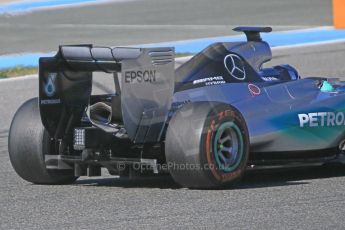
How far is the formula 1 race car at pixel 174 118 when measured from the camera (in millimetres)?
7609

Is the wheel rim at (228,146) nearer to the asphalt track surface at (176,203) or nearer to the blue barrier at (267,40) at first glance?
the asphalt track surface at (176,203)

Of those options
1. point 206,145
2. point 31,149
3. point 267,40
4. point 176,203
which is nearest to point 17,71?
point 267,40

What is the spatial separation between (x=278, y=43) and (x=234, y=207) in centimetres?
1162

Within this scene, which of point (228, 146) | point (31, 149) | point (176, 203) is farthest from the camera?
point (31, 149)

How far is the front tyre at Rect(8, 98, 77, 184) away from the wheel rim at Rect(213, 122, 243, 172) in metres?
1.42

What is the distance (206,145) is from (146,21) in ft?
52.6

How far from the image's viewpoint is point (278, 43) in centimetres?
1841

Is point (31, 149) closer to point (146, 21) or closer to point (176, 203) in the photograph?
point (176, 203)

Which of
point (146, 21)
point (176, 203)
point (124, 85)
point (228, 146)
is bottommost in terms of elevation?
point (146, 21)

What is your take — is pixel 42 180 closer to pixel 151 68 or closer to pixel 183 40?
pixel 151 68

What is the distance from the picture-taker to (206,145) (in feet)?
24.6

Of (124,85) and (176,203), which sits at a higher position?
(124,85)

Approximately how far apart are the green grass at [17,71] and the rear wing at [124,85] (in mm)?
7543

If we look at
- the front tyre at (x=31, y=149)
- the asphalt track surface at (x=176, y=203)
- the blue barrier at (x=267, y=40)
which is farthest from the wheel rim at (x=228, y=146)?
the blue barrier at (x=267, y=40)
